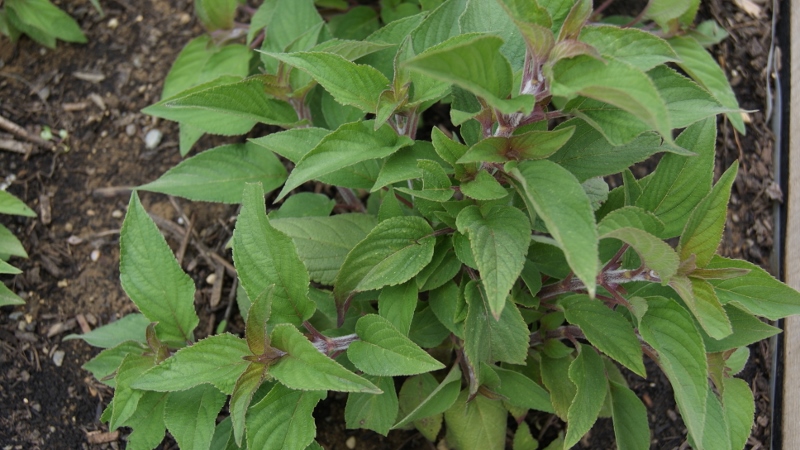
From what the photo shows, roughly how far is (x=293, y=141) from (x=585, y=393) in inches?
35.7

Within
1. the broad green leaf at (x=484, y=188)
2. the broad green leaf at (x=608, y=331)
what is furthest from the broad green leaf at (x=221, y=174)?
the broad green leaf at (x=608, y=331)

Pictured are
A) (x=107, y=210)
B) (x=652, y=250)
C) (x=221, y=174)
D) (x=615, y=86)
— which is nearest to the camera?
(x=615, y=86)

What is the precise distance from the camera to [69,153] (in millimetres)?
2426

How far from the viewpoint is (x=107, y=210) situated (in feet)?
7.74

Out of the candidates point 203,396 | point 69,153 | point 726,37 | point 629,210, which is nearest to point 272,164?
point 203,396

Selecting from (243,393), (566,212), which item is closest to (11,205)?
(243,393)

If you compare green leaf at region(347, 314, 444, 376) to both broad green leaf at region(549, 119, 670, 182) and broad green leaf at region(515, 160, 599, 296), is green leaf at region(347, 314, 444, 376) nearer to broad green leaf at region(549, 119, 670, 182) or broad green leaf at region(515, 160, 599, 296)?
broad green leaf at region(515, 160, 599, 296)

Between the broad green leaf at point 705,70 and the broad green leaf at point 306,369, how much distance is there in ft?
4.59

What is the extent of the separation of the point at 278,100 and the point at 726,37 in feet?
5.66

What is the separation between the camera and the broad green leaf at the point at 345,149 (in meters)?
1.45

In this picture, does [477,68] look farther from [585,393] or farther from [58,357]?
[58,357]

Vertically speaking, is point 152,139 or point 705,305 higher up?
point 705,305

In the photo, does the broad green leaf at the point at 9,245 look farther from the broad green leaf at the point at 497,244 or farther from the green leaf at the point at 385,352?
the broad green leaf at the point at 497,244

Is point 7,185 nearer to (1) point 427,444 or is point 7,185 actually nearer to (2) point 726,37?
(1) point 427,444
